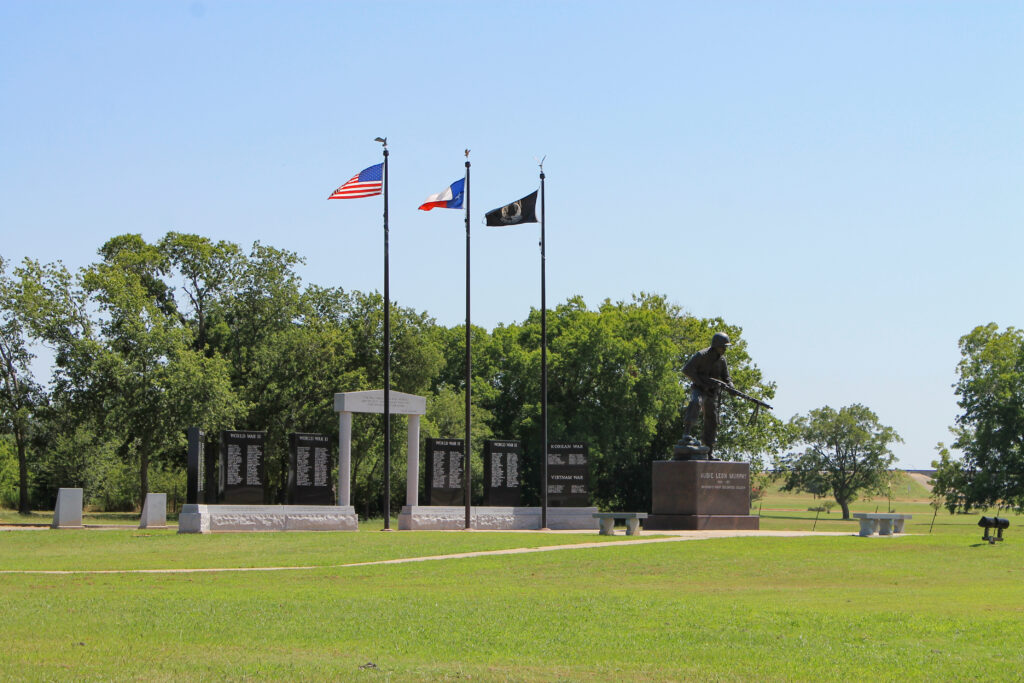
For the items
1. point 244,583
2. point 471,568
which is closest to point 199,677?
point 244,583

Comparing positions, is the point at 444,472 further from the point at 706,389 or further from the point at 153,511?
the point at 706,389

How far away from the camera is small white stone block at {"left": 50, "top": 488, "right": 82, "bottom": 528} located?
116ft

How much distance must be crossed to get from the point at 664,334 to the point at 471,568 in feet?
122

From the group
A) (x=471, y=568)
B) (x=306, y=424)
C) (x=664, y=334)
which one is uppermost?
(x=664, y=334)

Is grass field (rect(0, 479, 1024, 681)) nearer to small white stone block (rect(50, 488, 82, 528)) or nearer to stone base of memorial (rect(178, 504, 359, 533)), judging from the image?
stone base of memorial (rect(178, 504, 359, 533))

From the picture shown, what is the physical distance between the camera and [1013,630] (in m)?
13.1

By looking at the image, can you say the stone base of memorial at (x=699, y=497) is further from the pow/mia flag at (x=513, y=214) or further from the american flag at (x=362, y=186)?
the american flag at (x=362, y=186)

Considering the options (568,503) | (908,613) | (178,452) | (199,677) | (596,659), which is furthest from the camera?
(178,452)

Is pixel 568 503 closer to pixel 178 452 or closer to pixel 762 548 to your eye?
pixel 762 548

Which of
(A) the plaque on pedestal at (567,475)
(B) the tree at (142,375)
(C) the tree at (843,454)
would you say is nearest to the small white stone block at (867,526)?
(A) the plaque on pedestal at (567,475)

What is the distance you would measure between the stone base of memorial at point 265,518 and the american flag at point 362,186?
30.2 ft

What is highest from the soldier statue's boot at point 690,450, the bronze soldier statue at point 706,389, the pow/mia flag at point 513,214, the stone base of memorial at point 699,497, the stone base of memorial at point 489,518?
the pow/mia flag at point 513,214

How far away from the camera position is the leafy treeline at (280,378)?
48812mm

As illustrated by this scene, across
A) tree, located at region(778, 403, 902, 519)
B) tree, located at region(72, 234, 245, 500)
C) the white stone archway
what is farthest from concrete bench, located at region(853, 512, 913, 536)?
tree, located at region(778, 403, 902, 519)
